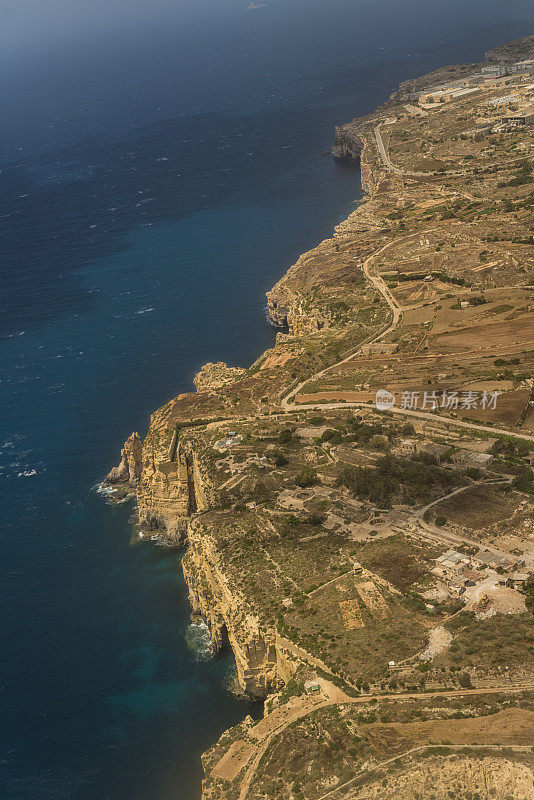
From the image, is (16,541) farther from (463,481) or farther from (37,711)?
(463,481)

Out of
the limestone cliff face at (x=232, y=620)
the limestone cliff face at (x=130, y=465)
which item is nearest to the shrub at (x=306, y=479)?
the limestone cliff face at (x=232, y=620)

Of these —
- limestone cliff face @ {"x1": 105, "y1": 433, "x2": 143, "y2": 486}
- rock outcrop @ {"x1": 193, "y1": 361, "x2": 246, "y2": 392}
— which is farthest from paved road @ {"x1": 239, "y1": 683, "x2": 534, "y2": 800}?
rock outcrop @ {"x1": 193, "y1": 361, "x2": 246, "y2": 392}

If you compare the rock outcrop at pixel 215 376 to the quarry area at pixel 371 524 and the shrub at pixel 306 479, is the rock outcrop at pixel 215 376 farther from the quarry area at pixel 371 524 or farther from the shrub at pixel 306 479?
the shrub at pixel 306 479

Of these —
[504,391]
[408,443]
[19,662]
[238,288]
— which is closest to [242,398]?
[408,443]

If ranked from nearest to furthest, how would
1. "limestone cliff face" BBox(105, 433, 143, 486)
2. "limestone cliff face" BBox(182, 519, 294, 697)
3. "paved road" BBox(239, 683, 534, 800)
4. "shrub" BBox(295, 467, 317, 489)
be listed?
"paved road" BBox(239, 683, 534, 800) < "limestone cliff face" BBox(182, 519, 294, 697) < "shrub" BBox(295, 467, 317, 489) < "limestone cliff face" BBox(105, 433, 143, 486)

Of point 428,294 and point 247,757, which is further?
point 428,294

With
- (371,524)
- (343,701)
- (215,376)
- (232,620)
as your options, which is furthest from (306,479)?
(215,376)

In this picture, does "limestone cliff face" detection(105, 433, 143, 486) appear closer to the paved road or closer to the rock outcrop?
the rock outcrop
